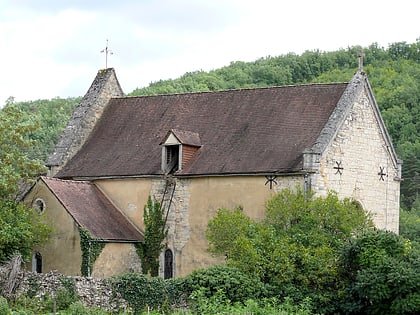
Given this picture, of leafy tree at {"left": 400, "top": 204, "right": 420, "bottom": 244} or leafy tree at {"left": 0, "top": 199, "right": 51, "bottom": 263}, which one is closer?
leafy tree at {"left": 0, "top": 199, "right": 51, "bottom": 263}

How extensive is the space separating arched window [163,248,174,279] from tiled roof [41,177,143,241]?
1.34 metres

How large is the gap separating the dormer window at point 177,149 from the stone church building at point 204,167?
43 mm

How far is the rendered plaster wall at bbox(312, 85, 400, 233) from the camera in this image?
42750 mm

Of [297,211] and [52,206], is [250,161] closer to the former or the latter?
[297,211]

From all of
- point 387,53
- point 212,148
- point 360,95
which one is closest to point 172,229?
point 212,148

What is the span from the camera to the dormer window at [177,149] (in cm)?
4512

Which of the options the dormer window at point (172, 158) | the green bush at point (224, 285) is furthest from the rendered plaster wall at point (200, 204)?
the green bush at point (224, 285)

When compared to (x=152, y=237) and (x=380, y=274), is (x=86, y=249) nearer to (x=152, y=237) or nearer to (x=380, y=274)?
(x=152, y=237)

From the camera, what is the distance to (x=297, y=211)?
40.6m

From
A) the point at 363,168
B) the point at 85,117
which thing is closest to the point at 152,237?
the point at 85,117

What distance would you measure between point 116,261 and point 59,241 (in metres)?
2.50

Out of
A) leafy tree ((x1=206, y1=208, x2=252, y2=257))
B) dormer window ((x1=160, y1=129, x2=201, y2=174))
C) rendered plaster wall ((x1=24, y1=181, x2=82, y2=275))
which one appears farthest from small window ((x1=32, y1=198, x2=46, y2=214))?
leafy tree ((x1=206, y1=208, x2=252, y2=257))

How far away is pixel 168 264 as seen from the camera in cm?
4531

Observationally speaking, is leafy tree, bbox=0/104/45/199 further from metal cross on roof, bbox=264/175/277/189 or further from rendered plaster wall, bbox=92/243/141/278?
metal cross on roof, bbox=264/175/277/189
